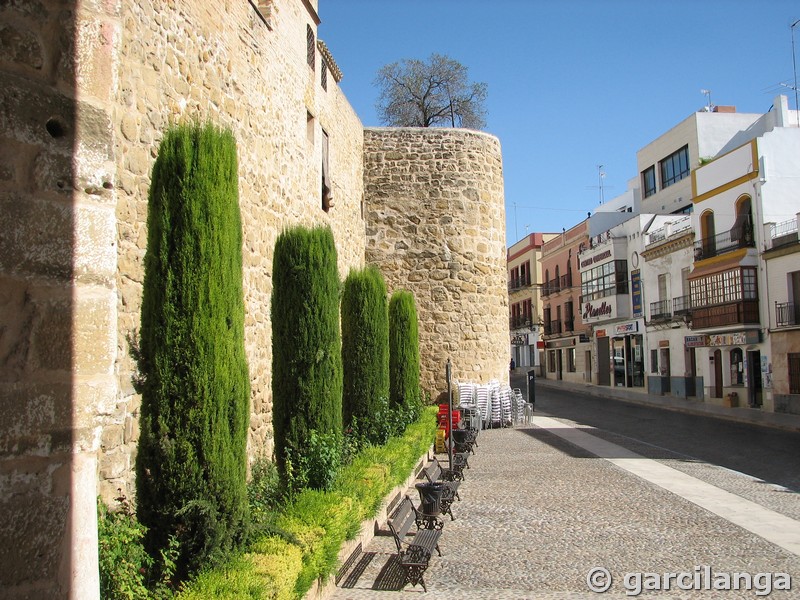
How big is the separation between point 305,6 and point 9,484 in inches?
408

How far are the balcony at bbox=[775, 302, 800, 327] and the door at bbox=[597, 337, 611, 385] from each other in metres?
14.5

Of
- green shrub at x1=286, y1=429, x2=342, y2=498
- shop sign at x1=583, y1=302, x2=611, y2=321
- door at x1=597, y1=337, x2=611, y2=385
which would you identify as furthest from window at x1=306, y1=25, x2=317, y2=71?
door at x1=597, y1=337, x2=611, y2=385

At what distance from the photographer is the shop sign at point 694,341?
86.3 feet

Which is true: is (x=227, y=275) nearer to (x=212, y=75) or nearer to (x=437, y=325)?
(x=212, y=75)

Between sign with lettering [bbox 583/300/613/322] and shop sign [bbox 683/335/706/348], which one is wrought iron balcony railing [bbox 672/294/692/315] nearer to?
shop sign [bbox 683/335/706/348]

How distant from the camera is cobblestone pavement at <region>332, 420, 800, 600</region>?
5.68m

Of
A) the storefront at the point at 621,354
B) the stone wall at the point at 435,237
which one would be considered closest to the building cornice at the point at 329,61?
the stone wall at the point at 435,237

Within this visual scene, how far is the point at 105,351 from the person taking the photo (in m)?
2.08

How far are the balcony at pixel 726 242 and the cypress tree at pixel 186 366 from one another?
23.0 m

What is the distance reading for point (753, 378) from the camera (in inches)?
940

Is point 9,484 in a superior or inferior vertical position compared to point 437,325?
inferior

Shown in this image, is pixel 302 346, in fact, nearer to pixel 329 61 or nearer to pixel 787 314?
pixel 329 61

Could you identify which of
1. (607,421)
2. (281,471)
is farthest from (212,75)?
(607,421)

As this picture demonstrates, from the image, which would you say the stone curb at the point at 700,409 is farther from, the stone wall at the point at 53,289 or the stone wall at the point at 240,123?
the stone wall at the point at 53,289
